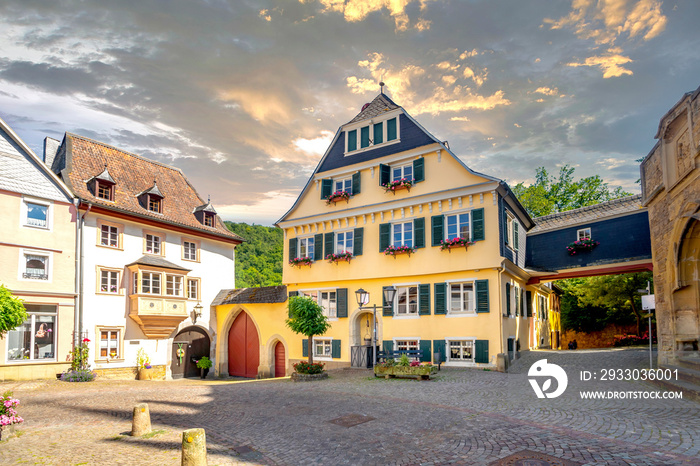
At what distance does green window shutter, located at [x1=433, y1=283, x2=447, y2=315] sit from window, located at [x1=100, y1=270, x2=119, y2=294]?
15.0 meters

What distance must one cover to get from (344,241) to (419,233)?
172 inches

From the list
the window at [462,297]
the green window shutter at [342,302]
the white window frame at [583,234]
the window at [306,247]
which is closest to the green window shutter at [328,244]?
the window at [306,247]

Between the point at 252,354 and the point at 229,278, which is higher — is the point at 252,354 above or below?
below

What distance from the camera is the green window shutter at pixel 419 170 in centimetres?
2322

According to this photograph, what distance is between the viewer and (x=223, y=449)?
927cm

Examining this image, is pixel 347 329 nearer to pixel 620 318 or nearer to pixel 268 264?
pixel 620 318

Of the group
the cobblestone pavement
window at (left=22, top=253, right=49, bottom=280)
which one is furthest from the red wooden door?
window at (left=22, top=253, right=49, bottom=280)

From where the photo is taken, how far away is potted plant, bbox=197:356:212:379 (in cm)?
2819

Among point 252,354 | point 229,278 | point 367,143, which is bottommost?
point 252,354

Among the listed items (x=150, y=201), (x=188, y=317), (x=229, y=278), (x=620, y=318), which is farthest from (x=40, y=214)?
(x=620, y=318)

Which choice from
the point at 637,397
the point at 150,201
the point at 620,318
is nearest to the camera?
the point at 637,397

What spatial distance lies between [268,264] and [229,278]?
32.4 m

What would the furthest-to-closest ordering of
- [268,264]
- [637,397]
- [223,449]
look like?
[268,264], [637,397], [223,449]

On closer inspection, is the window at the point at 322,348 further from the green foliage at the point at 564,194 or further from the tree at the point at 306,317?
the green foliage at the point at 564,194
